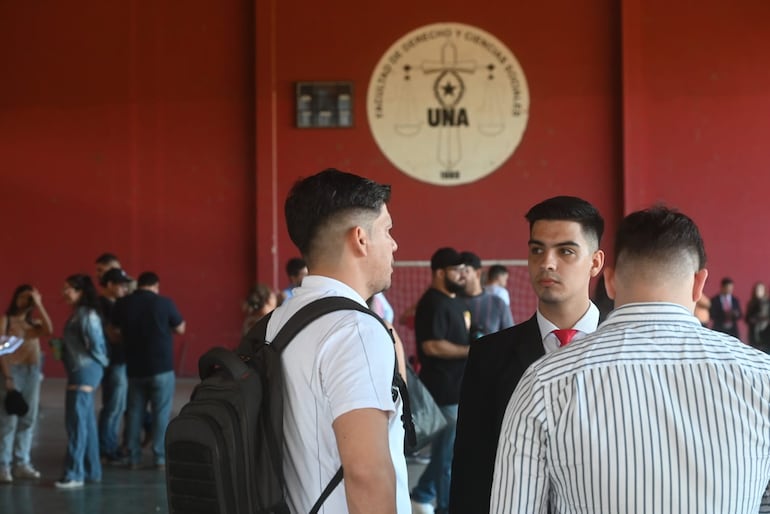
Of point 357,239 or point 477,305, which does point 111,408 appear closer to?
point 477,305

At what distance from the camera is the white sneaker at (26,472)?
25.2 ft

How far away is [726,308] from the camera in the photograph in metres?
12.6

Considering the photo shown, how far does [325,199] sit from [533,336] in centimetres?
99

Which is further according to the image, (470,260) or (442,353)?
(470,260)

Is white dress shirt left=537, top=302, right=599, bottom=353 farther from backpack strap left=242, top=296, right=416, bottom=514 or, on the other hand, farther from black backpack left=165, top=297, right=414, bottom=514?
black backpack left=165, top=297, right=414, bottom=514

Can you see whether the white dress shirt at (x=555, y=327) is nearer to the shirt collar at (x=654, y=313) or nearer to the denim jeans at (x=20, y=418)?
the shirt collar at (x=654, y=313)

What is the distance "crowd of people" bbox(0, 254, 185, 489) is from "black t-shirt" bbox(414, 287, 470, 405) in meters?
2.49

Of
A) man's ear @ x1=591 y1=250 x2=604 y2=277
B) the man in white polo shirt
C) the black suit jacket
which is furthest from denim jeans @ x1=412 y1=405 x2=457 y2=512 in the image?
the man in white polo shirt

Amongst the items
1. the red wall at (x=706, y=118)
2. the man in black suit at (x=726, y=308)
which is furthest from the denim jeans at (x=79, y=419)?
the man in black suit at (x=726, y=308)

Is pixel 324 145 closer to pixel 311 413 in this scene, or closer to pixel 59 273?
pixel 59 273

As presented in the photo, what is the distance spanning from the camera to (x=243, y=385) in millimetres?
2080

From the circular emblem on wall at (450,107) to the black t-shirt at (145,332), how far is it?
5309mm

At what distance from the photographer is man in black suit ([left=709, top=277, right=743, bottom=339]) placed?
41.1 ft

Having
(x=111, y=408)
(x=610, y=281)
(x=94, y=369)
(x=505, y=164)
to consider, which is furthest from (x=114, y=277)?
(x=610, y=281)
